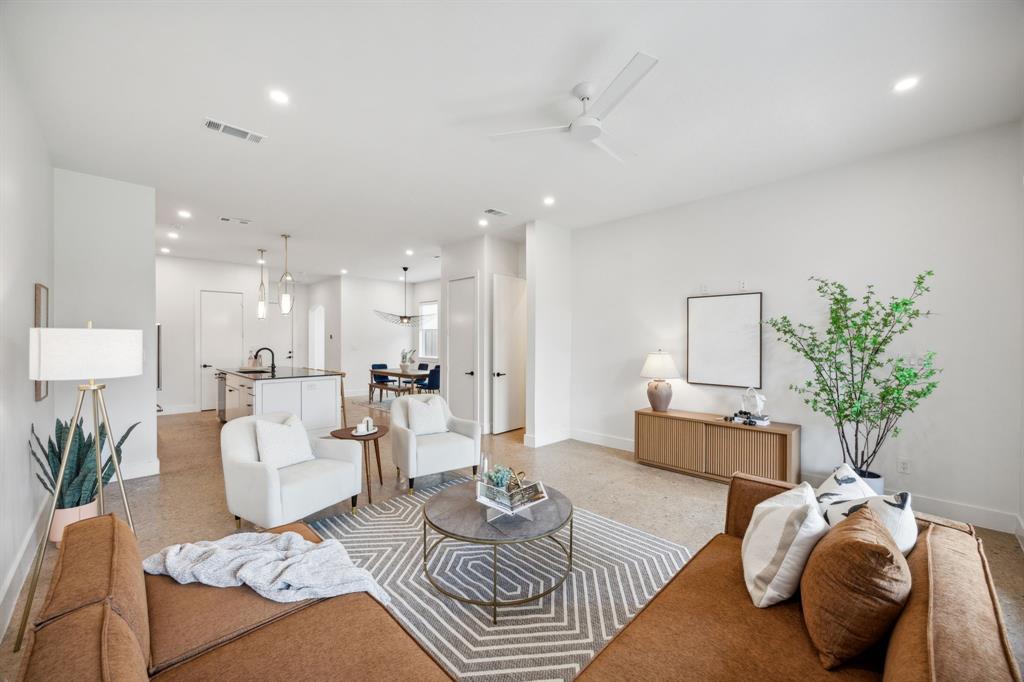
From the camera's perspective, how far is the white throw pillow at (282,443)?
293cm

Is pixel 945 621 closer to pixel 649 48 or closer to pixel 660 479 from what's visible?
pixel 649 48

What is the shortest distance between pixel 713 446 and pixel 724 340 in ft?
3.53

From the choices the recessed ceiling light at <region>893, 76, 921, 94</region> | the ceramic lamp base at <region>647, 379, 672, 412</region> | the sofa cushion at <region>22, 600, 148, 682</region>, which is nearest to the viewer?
the sofa cushion at <region>22, 600, 148, 682</region>

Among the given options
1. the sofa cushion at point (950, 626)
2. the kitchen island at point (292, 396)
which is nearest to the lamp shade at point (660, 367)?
the sofa cushion at point (950, 626)

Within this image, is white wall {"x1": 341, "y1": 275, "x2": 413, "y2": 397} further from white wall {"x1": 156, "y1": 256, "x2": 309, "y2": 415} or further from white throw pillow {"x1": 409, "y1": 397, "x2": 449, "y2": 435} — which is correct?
white throw pillow {"x1": 409, "y1": 397, "x2": 449, "y2": 435}

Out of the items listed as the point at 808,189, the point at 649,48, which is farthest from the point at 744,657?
the point at 808,189

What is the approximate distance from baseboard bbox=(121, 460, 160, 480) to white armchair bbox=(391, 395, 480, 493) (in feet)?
8.01

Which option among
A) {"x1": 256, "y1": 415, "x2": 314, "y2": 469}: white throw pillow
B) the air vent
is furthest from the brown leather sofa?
the air vent

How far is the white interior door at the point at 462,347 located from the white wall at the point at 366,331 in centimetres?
447

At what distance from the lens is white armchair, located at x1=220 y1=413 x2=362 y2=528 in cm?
263

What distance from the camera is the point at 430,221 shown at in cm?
526

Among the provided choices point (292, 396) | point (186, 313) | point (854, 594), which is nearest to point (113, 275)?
point (292, 396)

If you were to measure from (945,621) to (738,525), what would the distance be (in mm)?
1114

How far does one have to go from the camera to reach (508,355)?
5.99m
